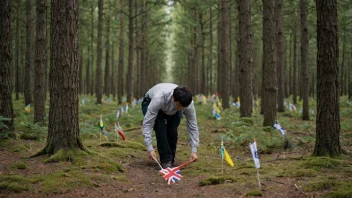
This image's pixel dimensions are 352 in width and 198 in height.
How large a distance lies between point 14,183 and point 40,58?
5.79 meters

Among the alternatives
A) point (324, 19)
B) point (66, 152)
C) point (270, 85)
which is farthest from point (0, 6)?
point (270, 85)

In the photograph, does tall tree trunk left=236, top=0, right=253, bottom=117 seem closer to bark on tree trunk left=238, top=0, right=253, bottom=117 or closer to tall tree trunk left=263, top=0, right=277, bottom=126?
bark on tree trunk left=238, top=0, right=253, bottom=117

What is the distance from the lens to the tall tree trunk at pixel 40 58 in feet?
27.3

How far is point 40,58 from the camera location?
8.64 metres

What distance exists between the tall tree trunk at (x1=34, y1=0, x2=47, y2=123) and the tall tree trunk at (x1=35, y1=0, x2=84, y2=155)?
13.1 feet

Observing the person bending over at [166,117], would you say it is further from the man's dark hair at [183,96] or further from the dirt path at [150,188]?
the dirt path at [150,188]

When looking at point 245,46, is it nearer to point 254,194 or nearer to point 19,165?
point 254,194

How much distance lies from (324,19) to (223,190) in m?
2.87

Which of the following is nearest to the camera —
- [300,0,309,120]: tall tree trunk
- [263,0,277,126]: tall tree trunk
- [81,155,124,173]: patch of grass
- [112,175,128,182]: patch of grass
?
[112,175,128,182]: patch of grass

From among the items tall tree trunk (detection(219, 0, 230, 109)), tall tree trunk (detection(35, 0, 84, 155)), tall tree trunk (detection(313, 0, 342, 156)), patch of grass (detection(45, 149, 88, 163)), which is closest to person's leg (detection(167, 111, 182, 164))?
patch of grass (detection(45, 149, 88, 163))

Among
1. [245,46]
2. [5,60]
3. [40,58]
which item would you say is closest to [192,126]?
[5,60]

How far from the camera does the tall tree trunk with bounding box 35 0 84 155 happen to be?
4723mm

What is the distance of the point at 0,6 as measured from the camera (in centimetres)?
596

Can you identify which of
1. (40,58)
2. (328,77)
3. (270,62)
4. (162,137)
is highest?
(40,58)
